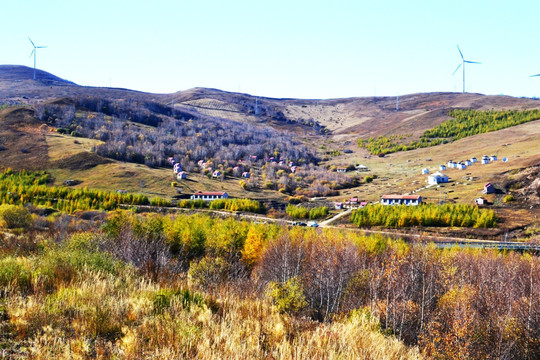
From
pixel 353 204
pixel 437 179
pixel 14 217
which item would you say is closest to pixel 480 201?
pixel 437 179

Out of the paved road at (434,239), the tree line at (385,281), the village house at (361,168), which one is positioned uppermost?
the village house at (361,168)

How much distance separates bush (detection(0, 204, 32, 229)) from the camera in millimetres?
51156

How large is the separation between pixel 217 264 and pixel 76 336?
20958mm

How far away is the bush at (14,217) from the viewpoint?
168 ft

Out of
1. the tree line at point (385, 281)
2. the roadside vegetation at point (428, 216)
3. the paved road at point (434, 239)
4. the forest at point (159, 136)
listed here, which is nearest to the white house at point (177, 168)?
the forest at point (159, 136)

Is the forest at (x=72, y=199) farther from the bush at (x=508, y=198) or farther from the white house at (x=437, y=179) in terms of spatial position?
the bush at (x=508, y=198)

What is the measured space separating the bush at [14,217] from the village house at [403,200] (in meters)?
69.1

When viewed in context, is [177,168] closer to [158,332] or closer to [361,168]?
[361,168]

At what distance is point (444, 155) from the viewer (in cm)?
14012


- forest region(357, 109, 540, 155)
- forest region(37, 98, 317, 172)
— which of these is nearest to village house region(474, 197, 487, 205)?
forest region(37, 98, 317, 172)

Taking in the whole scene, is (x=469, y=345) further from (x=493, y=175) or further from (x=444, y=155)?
(x=444, y=155)

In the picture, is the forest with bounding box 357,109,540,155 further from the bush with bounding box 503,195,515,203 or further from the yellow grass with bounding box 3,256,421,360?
the yellow grass with bounding box 3,256,421,360

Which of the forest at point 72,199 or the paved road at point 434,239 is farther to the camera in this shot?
the forest at point 72,199

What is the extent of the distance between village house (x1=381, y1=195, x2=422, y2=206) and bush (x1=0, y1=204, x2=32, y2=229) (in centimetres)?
6915
